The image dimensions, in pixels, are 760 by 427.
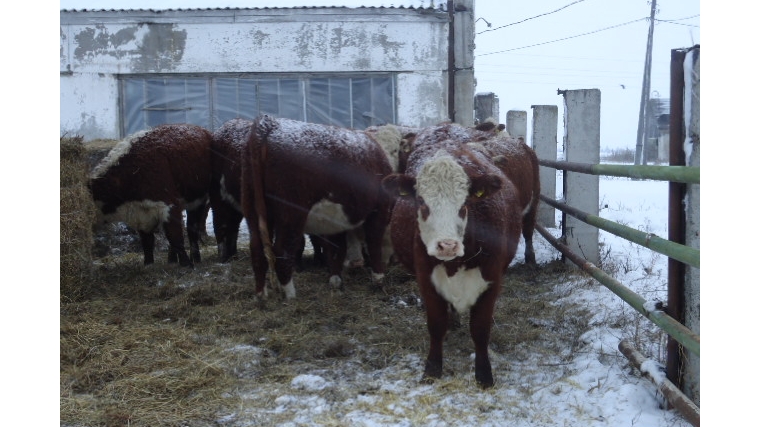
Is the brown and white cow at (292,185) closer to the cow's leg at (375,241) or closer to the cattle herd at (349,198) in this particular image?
the cattle herd at (349,198)

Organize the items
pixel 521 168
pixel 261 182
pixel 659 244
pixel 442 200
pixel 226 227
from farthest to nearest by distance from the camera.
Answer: pixel 226 227
pixel 521 168
pixel 261 182
pixel 442 200
pixel 659 244

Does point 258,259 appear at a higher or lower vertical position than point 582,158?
lower

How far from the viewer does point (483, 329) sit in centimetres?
384

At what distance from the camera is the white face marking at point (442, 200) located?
3.49m

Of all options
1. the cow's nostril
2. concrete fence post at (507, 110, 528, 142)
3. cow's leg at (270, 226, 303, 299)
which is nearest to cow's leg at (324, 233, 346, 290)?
cow's leg at (270, 226, 303, 299)

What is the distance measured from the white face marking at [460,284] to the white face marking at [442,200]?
0.80 ft

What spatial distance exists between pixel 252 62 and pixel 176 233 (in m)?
6.45

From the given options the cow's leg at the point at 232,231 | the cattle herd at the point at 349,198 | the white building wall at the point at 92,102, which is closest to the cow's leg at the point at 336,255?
the cattle herd at the point at 349,198

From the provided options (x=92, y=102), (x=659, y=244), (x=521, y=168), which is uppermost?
(x=92, y=102)

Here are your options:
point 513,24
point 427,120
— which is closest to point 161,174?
point 427,120

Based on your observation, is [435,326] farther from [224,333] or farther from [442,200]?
[224,333]

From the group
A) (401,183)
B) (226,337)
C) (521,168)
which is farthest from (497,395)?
(521,168)

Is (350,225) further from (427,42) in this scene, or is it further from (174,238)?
(427,42)

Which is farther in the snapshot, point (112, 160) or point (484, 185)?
Result: point (112, 160)
